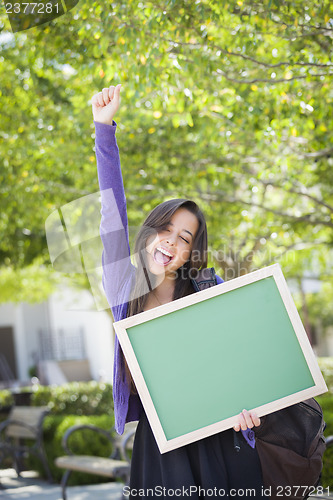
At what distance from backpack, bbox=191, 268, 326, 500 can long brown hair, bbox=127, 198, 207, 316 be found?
635 mm

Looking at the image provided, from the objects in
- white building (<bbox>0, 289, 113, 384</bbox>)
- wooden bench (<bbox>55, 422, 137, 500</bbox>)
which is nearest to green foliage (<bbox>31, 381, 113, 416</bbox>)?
wooden bench (<bbox>55, 422, 137, 500</bbox>)

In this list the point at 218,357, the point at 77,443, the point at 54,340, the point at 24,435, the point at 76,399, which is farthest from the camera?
the point at 54,340

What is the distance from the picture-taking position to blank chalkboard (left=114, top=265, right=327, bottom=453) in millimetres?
2104

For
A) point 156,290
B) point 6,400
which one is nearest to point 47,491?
point 6,400

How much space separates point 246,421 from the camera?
205 cm

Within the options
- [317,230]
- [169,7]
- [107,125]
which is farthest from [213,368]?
[317,230]

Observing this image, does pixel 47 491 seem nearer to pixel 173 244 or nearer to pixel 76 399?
pixel 76 399

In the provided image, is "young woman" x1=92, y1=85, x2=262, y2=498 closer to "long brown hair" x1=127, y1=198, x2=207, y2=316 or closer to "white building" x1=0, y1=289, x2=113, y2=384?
"long brown hair" x1=127, y1=198, x2=207, y2=316

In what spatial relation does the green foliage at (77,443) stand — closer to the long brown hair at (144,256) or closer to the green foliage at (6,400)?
the green foliage at (6,400)

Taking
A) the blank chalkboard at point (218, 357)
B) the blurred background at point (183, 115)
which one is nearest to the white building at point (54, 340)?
the blurred background at point (183, 115)

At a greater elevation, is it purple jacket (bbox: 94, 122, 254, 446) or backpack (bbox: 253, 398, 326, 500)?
purple jacket (bbox: 94, 122, 254, 446)

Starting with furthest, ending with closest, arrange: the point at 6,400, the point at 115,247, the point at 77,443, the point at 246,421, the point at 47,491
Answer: the point at 6,400 < the point at 77,443 < the point at 47,491 < the point at 115,247 < the point at 246,421

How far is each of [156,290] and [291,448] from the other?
81 centimetres

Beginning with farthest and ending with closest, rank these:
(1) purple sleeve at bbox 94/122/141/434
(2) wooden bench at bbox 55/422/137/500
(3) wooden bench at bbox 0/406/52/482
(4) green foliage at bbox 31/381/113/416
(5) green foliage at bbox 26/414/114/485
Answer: (4) green foliage at bbox 31/381/113/416, (3) wooden bench at bbox 0/406/52/482, (5) green foliage at bbox 26/414/114/485, (2) wooden bench at bbox 55/422/137/500, (1) purple sleeve at bbox 94/122/141/434
